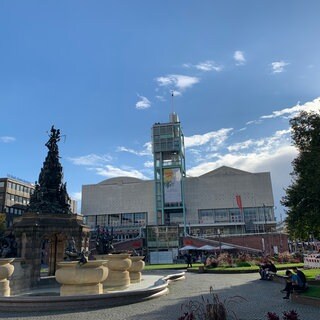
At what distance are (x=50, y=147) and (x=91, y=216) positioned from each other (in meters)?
84.7

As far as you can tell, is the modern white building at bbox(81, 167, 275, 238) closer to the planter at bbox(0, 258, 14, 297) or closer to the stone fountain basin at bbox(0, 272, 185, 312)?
the planter at bbox(0, 258, 14, 297)

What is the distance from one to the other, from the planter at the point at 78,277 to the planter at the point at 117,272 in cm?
360

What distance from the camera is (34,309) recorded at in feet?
37.2

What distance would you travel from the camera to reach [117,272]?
56.2 ft

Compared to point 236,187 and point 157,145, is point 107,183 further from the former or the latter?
point 236,187

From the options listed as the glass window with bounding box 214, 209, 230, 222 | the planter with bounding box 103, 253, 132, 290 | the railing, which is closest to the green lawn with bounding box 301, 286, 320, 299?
the planter with bounding box 103, 253, 132, 290

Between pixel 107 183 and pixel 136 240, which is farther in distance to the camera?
pixel 107 183

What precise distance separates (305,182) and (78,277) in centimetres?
1482

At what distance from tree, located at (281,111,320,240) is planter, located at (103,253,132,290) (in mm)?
11575

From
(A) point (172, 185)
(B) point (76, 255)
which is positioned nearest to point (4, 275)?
(B) point (76, 255)

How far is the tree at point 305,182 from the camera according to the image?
20.3 metres

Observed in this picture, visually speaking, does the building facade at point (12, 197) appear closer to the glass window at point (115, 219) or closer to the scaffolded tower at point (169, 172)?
the glass window at point (115, 219)

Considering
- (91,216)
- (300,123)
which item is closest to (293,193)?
(300,123)

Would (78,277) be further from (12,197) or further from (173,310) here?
(12,197)
